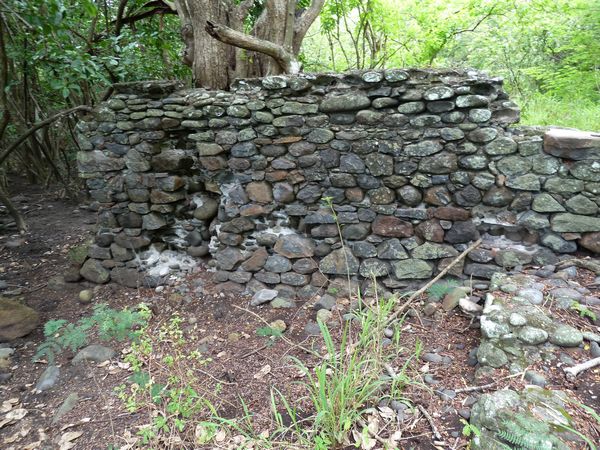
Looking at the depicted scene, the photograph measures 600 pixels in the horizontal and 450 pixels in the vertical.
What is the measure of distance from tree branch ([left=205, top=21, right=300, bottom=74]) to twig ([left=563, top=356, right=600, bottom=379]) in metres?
3.02

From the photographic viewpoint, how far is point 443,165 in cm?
286

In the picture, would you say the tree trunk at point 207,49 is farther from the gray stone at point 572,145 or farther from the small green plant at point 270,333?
the gray stone at point 572,145

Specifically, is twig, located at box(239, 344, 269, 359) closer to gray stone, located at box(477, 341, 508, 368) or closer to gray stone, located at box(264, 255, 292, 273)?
gray stone, located at box(264, 255, 292, 273)

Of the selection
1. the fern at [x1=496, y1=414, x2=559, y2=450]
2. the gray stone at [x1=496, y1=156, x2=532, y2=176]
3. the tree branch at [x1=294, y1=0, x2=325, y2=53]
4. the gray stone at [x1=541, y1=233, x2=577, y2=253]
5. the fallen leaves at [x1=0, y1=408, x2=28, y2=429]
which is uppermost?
the tree branch at [x1=294, y1=0, x2=325, y2=53]

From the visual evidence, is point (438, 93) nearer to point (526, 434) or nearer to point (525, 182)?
point (525, 182)

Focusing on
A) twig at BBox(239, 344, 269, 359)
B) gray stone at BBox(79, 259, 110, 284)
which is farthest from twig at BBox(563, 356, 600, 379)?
gray stone at BBox(79, 259, 110, 284)

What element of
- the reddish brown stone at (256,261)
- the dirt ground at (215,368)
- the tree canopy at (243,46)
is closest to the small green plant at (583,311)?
the dirt ground at (215,368)

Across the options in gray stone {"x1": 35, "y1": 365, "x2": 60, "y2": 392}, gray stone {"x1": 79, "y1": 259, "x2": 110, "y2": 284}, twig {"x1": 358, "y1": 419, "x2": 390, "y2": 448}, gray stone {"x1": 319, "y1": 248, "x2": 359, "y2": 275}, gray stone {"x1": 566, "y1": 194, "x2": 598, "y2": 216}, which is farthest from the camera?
gray stone {"x1": 79, "y1": 259, "x2": 110, "y2": 284}

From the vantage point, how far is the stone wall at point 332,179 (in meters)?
2.78

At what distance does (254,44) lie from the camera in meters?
3.16

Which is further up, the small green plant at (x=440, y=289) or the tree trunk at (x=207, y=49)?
the tree trunk at (x=207, y=49)

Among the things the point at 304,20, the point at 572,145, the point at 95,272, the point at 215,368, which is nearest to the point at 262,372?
the point at 215,368

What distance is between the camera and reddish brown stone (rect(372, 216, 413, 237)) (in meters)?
3.02

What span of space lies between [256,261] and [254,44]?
6.10ft
